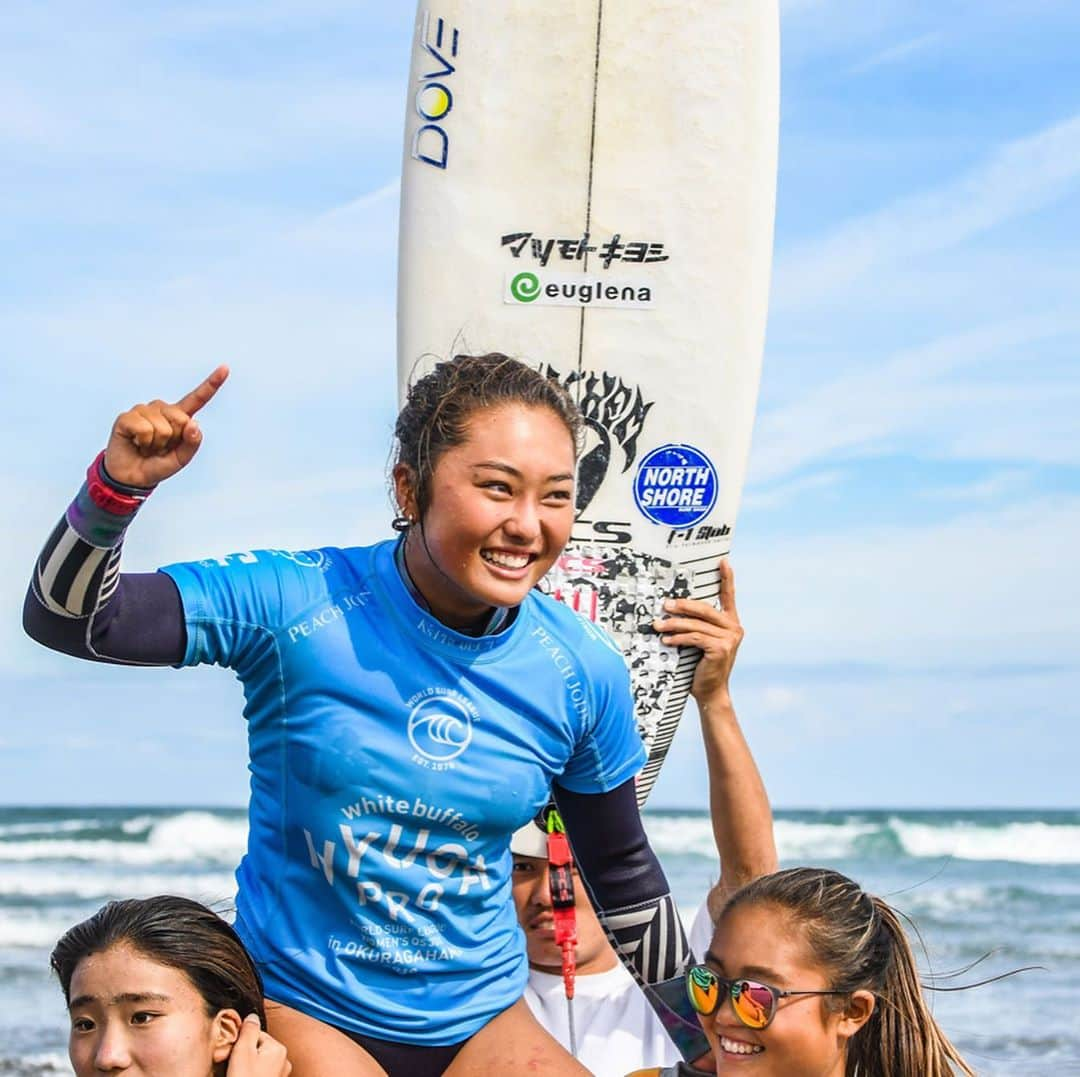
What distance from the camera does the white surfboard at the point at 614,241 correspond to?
399 centimetres

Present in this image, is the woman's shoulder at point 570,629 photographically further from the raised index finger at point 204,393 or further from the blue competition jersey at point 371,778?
the raised index finger at point 204,393

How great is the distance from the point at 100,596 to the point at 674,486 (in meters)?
2.01

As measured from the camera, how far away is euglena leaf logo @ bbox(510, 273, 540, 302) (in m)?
3.99

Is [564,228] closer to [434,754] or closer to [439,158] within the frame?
[439,158]

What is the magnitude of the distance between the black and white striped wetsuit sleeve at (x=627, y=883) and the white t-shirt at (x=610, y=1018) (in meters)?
0.62

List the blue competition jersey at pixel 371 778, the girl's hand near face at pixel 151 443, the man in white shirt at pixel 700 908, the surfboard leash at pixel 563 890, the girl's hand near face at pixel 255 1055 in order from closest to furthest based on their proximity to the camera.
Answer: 1. the girl's hand near face at pixel 151 443
2. the girl's hand near face at pixel 255 1055
3. the blue competition jersey at pixel 371 778
4. the surfboard leash at pixel 563 890
5. the man in white shirt at pixel 700 908

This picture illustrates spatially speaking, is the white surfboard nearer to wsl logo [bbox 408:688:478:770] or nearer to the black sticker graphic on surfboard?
the black sticker graphic on surfboard

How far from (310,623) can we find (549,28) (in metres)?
2.18

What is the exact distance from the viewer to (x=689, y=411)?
159 inches

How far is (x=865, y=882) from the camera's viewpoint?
17984 mm

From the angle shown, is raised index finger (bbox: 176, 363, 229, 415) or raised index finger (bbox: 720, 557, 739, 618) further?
raised index finger (bbox: 720, 557, 739, 618)

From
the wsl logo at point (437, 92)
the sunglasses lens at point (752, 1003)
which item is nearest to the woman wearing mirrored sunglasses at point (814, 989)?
the sunglasses lens at point (752, 1003)

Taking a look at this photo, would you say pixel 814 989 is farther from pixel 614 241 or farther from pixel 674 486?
pixel 614 241

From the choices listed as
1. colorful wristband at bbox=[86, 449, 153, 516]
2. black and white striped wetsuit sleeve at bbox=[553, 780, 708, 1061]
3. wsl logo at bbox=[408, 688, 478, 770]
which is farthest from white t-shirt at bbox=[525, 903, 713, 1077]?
colorful wristband at bbox=[86, 449, 153, 516]
